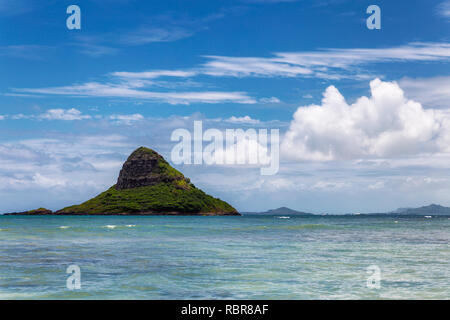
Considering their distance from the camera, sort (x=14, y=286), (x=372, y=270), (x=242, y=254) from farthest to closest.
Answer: (x=242, y=254) < (x=372, y=270) < (x=14, y=286)

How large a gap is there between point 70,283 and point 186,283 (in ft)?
20.5

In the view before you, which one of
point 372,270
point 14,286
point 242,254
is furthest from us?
point 242,254

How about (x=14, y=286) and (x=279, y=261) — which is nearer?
(x=14, y=286)

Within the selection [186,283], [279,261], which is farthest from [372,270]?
[186,283]

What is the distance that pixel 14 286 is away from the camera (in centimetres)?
2380
